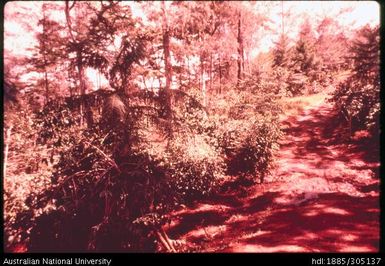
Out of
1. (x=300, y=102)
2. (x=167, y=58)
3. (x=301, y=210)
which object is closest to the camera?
(x=167, y=58)

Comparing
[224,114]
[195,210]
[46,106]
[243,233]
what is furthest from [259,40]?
[46,106]

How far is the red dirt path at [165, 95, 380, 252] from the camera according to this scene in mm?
8172

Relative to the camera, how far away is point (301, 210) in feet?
34.6

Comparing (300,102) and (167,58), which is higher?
(167,58)

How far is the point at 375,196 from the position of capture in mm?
10492

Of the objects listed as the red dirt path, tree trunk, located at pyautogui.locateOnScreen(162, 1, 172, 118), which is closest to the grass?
the red dirt path

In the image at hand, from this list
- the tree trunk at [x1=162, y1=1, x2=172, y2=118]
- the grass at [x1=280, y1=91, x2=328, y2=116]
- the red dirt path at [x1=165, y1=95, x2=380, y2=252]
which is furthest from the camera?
the grass at [x1=280, y1=91, x2=328, y2=116]

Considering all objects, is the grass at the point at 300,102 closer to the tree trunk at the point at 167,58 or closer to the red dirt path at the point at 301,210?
the red dirt path at the point at 301,210

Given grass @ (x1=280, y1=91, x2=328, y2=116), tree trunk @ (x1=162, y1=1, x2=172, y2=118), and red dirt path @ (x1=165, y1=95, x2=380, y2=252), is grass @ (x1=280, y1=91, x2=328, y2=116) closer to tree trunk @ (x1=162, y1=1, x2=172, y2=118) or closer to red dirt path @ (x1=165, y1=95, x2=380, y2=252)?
red dirt path @ (x1=165, y1=95, x2=380, y2=252)

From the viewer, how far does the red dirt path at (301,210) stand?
8.17 m

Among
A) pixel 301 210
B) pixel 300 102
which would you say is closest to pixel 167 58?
pixel 301 210

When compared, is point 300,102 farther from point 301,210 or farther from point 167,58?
point 167,58
